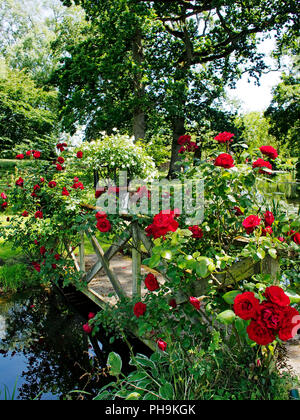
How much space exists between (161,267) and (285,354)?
1.28 m

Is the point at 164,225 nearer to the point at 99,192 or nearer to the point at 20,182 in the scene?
the point at 99,192

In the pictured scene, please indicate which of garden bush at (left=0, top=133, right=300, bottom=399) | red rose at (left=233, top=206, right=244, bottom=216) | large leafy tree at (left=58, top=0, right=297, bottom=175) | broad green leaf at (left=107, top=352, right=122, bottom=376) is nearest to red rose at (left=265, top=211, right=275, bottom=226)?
garden bush at (left=0, top=133, right=300, bottom=399)

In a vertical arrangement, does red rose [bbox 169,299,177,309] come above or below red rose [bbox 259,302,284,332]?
below

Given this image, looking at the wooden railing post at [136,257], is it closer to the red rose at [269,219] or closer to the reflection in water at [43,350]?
the reflection in water at [43,350]

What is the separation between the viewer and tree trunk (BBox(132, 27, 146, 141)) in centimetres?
1076

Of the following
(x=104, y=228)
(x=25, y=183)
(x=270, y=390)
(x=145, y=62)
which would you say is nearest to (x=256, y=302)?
(x=270, y=390)

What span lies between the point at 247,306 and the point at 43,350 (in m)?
3.22

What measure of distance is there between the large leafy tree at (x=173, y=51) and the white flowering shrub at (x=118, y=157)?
10.5 feet

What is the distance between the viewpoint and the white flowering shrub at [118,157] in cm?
646

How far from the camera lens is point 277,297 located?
1.21 m

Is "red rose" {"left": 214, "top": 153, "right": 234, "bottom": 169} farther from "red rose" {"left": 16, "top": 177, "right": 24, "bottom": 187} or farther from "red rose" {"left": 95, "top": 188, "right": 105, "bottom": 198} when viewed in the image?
"red rose" {"left": 16, "top": 177, "right": 24, "bottom": 187}

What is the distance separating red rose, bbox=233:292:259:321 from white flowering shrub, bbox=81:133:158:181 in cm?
519

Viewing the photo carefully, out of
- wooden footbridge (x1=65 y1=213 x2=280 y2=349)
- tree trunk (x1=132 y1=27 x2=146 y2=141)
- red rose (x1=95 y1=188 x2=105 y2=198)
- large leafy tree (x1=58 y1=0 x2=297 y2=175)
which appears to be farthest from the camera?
tree trunk (x1=132 y1=27 x2=146 y2=141)

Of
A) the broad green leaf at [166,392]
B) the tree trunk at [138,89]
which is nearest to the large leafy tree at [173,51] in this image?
the tree trunk at [138,89]
